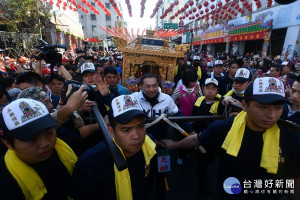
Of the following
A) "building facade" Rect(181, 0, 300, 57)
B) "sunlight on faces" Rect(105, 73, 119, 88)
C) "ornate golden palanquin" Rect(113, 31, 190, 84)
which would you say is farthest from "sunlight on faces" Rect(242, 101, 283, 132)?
"building facade" Rect(181, 0, 300, 57)

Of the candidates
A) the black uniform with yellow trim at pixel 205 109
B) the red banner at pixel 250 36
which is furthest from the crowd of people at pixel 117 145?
the red banner at pixel 250 36

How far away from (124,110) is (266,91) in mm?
1217

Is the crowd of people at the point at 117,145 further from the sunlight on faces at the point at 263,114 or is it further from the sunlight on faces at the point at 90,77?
the sunlight on faces at the point at 90,77

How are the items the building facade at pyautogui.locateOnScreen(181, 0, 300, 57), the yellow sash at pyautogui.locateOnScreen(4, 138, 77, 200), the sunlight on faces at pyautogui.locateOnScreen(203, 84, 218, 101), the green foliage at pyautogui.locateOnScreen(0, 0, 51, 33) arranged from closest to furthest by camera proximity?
the yellow sash at pyautogui.locateOnScreen(4, 138, 77, 200)
the sunlight on faces at pyautogui.locateOnScreen(203, 84, 218, 101)
the green foliage at pyautogui.locateOnScreen(0, 0, 51, 33)
the building facade at pyautogui.locateOnScreen(181, 0, 300, 57)

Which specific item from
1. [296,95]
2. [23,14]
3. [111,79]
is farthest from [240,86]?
[23,14]

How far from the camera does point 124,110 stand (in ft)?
4.69

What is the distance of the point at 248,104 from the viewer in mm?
1582

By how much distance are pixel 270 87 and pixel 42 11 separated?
16.0 metres

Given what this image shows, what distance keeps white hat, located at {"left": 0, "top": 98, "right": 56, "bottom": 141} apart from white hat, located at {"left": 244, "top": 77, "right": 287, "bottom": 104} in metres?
1.66

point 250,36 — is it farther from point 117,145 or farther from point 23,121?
point 23,121

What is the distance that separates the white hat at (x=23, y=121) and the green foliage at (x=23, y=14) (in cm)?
1396

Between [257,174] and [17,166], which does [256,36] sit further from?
[17,166]

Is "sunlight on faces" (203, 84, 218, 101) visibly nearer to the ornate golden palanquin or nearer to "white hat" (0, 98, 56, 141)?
the ornate golden palanquin

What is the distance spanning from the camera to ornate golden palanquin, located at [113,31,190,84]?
209 inches
